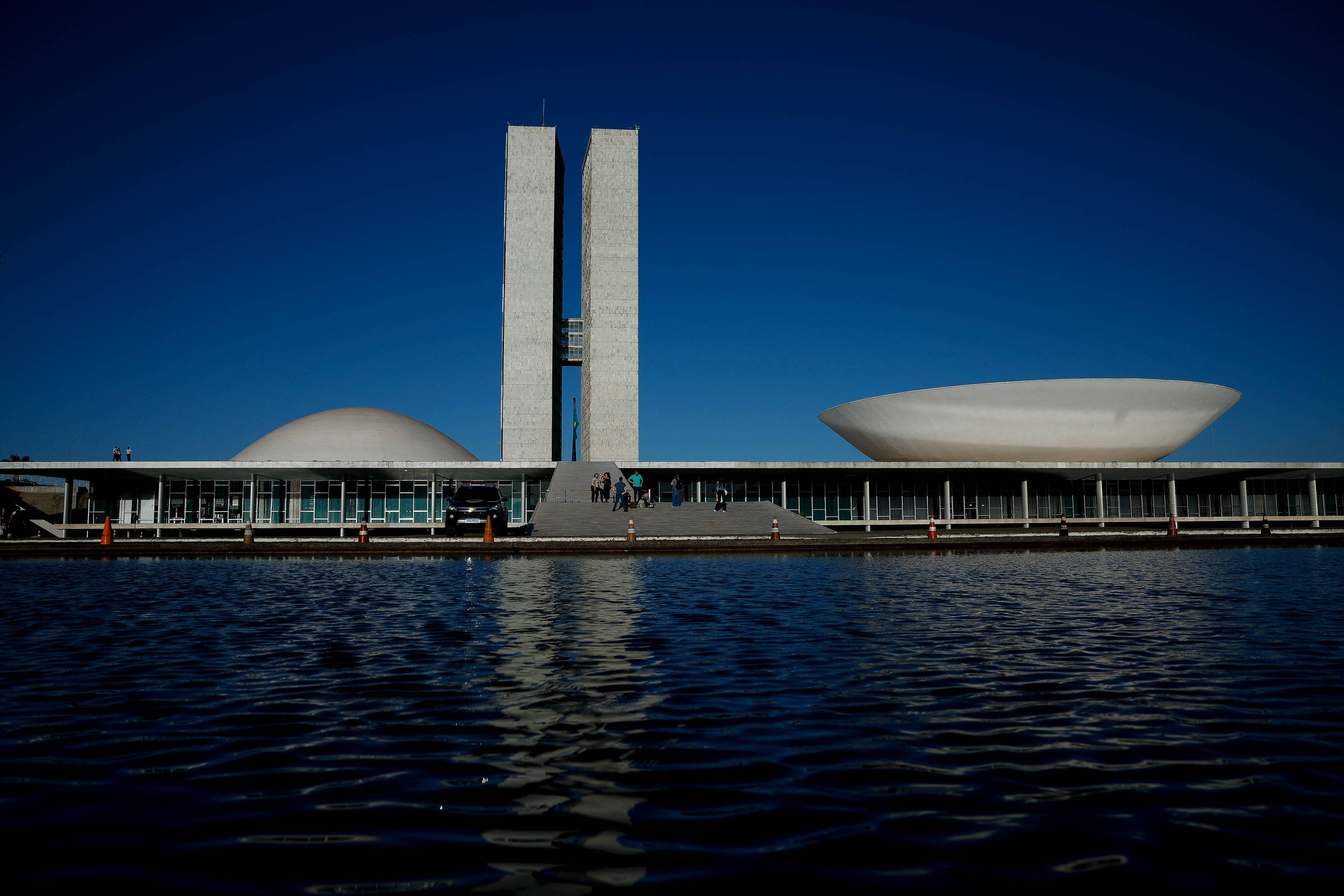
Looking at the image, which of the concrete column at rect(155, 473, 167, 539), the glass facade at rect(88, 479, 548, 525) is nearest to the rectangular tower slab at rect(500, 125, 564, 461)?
the glass facade at rect(88, 479, 548, 525)

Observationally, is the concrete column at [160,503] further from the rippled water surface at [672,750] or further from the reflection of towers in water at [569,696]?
the reflection of towers in water at [569,696]

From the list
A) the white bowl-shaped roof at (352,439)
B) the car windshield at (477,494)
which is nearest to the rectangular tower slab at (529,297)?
the white bowl-shaped roof at (352,439)

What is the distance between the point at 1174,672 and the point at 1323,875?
14.7ft

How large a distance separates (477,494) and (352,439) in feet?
131

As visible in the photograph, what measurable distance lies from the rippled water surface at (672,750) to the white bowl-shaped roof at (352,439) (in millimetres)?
58276

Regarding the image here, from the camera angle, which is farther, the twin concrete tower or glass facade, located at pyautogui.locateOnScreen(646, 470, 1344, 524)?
the twin concrete tower

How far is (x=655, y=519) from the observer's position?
35156 mm

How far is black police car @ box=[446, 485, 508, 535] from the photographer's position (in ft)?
103

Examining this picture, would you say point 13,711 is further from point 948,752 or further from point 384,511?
point 384,511

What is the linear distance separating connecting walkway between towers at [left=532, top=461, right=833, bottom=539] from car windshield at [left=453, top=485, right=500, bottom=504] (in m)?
1.80

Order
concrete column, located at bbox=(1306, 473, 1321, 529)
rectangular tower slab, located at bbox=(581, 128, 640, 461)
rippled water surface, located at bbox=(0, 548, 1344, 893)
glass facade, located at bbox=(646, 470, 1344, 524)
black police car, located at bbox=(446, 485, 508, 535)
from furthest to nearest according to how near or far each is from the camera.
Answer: rectangular tower slab, located at bbox=(581, 128, 640, 461), glass facade, located at bbox=(646, 470, 1344, 524), concrete column, located at bbox=(1306, 473, 1321, 529), black police car, located at bbox=(446, 485, 508, 535), rippled water surface, located at bbox=(0, 548, 1344, 893)

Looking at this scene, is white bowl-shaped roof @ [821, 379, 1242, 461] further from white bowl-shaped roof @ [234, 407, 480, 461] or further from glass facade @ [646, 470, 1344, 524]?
white bowl-shaped roof @ [234, 407, 480, 461]

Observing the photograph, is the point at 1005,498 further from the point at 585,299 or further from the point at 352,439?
the point at 352,439

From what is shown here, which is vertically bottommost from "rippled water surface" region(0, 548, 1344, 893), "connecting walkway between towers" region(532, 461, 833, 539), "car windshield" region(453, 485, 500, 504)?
"rippled water surface" region(0, 548, 1344, 893)
